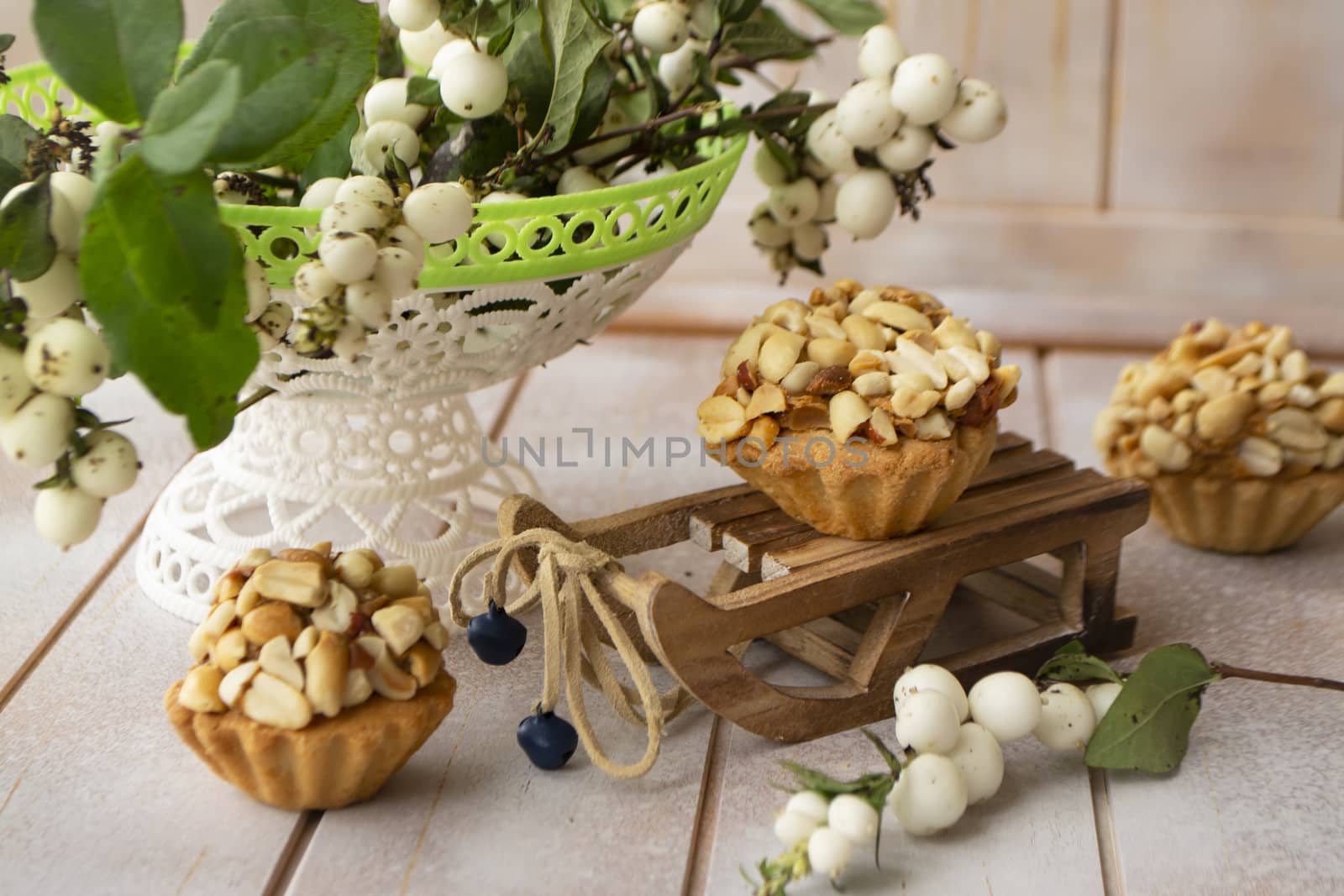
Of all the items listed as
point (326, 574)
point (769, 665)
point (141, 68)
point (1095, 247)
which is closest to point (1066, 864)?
point (769, 665)

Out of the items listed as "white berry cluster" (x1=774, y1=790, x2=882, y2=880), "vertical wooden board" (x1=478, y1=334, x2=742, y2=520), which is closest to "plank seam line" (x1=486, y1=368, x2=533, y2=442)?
"vertical wooden board" (x1=478, y1=334, x2=742, y2=520)

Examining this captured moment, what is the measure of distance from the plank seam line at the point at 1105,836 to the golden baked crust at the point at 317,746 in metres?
0.29

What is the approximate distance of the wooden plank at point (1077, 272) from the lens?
4.10 feet

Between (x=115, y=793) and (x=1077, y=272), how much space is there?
3.29ft

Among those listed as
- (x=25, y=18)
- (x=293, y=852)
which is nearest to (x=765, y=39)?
(x=293, y=852)

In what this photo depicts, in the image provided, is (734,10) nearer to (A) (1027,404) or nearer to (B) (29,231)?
(B) (29,231)

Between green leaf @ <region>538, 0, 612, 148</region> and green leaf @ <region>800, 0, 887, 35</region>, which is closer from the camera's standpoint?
green leaf @ <region>538, 0, 612, 148</region>

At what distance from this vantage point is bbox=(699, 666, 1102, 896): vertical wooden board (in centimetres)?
57

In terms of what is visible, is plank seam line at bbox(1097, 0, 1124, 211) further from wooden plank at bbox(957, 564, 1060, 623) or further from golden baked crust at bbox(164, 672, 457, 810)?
golden baked crust at bbox(164, 672, 457, 810)

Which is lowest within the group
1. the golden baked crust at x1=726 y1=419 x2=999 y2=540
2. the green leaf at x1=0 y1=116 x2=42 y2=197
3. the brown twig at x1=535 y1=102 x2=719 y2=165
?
the golden baked crust at x1=726 y1=419 x2=999 y2=540

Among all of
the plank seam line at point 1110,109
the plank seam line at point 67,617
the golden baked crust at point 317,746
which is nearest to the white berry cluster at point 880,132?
the golden baked crust at point 317,746

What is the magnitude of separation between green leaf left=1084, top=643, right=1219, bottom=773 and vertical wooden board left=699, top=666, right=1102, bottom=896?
3 cm

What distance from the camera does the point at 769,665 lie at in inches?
29.1

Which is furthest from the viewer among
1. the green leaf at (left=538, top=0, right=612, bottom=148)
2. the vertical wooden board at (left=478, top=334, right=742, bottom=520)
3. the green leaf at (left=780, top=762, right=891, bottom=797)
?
the vertical wooden board at (left=478, top=334, right=742, bottom=520)
